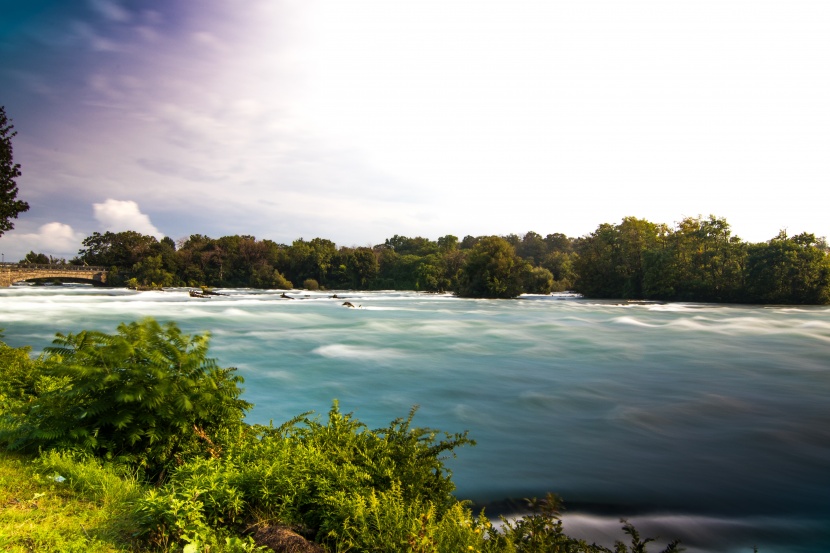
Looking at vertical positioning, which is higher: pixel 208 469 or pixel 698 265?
pixel 698 265

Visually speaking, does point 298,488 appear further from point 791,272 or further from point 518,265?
point 518,265

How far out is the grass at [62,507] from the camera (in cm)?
351

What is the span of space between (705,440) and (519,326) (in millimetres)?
18499

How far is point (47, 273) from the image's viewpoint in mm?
72562

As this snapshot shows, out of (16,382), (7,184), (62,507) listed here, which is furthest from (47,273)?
(62,507)

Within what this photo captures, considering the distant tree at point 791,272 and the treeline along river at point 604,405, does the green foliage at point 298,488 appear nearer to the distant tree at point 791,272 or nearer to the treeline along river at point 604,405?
the treeline along river at point 604,405

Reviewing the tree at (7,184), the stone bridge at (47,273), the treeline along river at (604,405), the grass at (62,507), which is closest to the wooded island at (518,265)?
the stone bridge at (47,273)

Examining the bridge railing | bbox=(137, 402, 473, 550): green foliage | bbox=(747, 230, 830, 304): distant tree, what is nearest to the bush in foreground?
bbox=(137, 402, 473, 550): green foliage

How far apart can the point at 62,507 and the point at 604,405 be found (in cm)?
979

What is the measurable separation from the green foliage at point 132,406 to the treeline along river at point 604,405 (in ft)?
11.2

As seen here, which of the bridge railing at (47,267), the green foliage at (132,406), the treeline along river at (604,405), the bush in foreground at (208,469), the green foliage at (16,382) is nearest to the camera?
the bush in foreground at (208,469)

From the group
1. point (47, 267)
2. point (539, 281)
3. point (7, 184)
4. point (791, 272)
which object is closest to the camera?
point (7, 184)

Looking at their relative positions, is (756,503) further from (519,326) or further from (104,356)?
(519,326)

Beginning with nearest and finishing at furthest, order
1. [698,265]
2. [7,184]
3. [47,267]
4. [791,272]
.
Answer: [7,184], [791,272], [698,265], [47,267]
